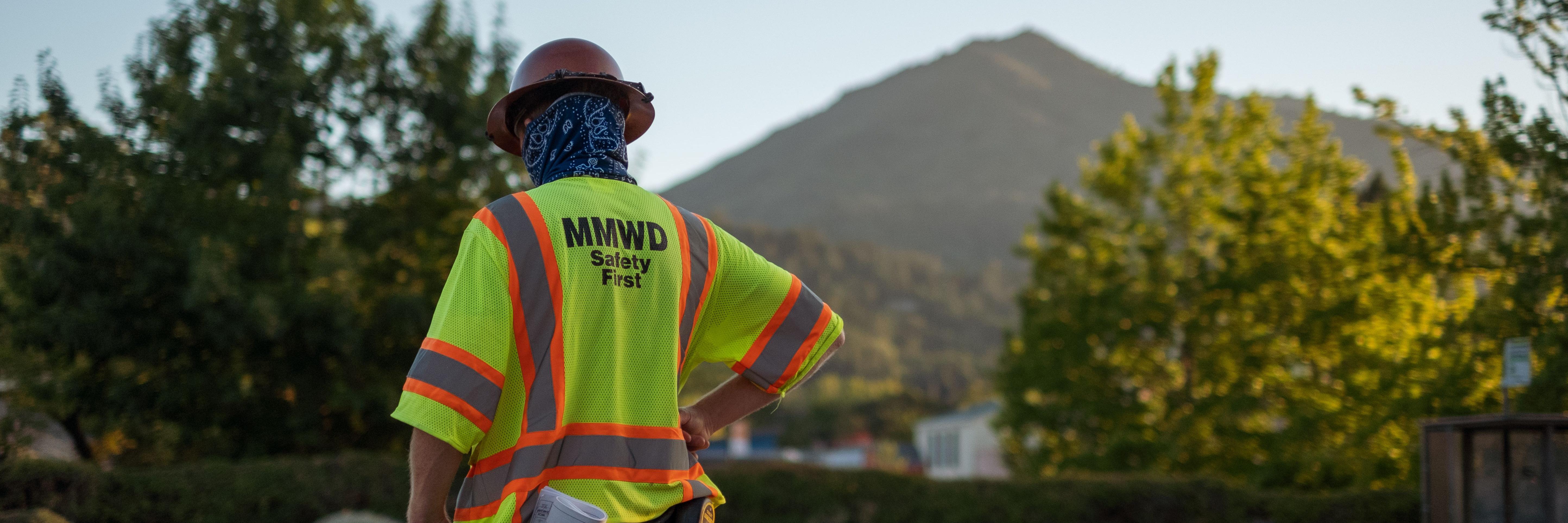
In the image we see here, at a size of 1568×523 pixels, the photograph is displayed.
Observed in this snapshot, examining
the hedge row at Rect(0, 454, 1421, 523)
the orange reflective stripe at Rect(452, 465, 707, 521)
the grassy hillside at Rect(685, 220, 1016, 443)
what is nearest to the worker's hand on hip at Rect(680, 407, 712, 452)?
the orange reflective stripe at Rect(452, 465, 707, 521)

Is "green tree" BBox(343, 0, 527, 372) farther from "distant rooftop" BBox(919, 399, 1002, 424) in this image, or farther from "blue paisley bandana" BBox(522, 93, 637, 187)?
"distant rooftop" BBox(919, 399, 1002, 424)

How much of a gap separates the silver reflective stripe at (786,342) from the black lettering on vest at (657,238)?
0.38m

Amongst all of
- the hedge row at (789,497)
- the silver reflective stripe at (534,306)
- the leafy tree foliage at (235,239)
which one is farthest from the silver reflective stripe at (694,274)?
the leafy tree foliage at (235,239)

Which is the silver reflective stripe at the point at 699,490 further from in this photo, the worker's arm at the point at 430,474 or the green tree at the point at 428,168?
the green tree at the point at 428,168

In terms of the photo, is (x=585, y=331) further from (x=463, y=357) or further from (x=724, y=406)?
(x=724, y=406)

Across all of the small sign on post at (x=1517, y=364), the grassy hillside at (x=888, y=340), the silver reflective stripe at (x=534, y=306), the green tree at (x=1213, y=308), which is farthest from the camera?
the grassy hillside at (x=888, y=340)

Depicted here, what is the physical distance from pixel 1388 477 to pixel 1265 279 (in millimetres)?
6417

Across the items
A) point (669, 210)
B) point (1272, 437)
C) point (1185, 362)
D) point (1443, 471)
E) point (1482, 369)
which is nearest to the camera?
point (669, 210)

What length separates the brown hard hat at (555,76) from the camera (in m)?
2.41

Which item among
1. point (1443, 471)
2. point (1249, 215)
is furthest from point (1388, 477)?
point (1443, 471)

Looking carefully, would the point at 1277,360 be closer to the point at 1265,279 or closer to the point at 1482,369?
the point at 1265,279

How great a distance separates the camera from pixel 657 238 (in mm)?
2314

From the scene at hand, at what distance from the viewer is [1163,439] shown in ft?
76.4

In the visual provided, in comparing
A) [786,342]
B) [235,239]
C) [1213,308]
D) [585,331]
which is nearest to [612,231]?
[585,331]
